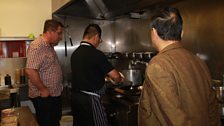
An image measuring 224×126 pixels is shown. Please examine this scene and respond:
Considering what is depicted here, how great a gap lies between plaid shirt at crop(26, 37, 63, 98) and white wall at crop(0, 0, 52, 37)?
2.69 feet

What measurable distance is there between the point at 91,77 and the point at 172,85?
0.92 meters

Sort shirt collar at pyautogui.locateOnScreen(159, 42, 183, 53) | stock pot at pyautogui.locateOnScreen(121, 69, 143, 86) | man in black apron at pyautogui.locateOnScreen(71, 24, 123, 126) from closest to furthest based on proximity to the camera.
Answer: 1. shirt collar at pyautogui.locateOnScreen(159, 42, 183, 53)
2. man in black apron at pyautogui.locateOnScreen(71, 24, 123, 126)
3. stock pot at pyautogui.locateOnScreen(121, 69, 143, 86)

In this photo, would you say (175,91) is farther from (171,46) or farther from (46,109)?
(46,109)

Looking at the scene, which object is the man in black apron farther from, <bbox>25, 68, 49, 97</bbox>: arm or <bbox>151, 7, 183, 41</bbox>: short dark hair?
<bbox>151, 7, 183, 41</bbox>: short dark hair

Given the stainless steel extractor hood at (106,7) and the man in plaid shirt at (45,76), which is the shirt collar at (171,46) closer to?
the stainless steel extractor hood at (106,7)

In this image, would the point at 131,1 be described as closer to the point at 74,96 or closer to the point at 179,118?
the point at 74,96

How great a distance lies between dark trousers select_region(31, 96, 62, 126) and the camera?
201 centimetres

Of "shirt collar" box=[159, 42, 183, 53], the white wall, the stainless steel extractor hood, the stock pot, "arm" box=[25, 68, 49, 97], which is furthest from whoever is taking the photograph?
the white wall

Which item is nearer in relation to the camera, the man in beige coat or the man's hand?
the man in beige coat

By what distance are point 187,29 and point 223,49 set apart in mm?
361

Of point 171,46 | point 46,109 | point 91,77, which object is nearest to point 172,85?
point 171,46

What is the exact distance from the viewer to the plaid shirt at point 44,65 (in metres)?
1.94

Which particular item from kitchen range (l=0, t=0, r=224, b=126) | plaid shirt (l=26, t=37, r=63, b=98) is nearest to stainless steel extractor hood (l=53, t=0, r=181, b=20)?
kitchen range (l=0, t=0, r=224, b=126)

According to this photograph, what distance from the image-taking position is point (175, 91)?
0.90 m
